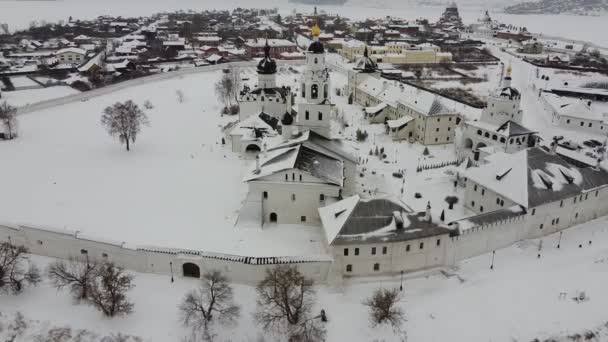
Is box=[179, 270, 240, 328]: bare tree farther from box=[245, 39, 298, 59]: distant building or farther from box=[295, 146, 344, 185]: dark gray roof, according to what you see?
box=[245, 39, 298, 59]: distant building

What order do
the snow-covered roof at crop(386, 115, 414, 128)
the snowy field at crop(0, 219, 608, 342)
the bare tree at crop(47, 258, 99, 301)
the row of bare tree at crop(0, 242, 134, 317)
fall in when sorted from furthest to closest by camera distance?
the snow-covered roof at crop(386, 115, 414, 128) → the bare tree at crop(47, 258, 99, 301) → the row of bare tree at crop(0, 242, 134, 317) → the snowy field at crop(0, 219, 608, 342)

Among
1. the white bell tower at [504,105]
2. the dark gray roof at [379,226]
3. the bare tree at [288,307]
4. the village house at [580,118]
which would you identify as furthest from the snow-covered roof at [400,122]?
the bare tree at [288,307]

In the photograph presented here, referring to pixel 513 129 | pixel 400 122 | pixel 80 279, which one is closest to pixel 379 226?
pixel 80 279

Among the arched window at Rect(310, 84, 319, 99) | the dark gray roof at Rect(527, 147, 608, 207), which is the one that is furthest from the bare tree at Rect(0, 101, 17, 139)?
the dark gray roof at Rect(527, 147, 608, 207)

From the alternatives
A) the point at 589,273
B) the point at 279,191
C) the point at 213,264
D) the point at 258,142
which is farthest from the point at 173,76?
the point at 589,273

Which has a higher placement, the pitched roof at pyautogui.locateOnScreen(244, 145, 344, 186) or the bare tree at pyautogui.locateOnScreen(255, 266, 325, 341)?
the pitched roof at pyautogui.locateOnScreen(244, 145, 344, 186)

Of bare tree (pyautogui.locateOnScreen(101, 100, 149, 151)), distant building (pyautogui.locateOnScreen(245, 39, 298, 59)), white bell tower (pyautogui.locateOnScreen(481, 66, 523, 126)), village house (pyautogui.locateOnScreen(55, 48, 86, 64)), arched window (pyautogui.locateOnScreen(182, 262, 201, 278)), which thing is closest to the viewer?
arched window (pyautogui.locateOnScreen(182, 262, 201, 278))

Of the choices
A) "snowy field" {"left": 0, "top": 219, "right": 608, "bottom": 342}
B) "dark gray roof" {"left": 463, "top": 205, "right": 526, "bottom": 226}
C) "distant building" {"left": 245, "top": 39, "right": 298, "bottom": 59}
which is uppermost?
"distant building" {"left": 245, "top": 39, "right": 298, "bottom": 59}
